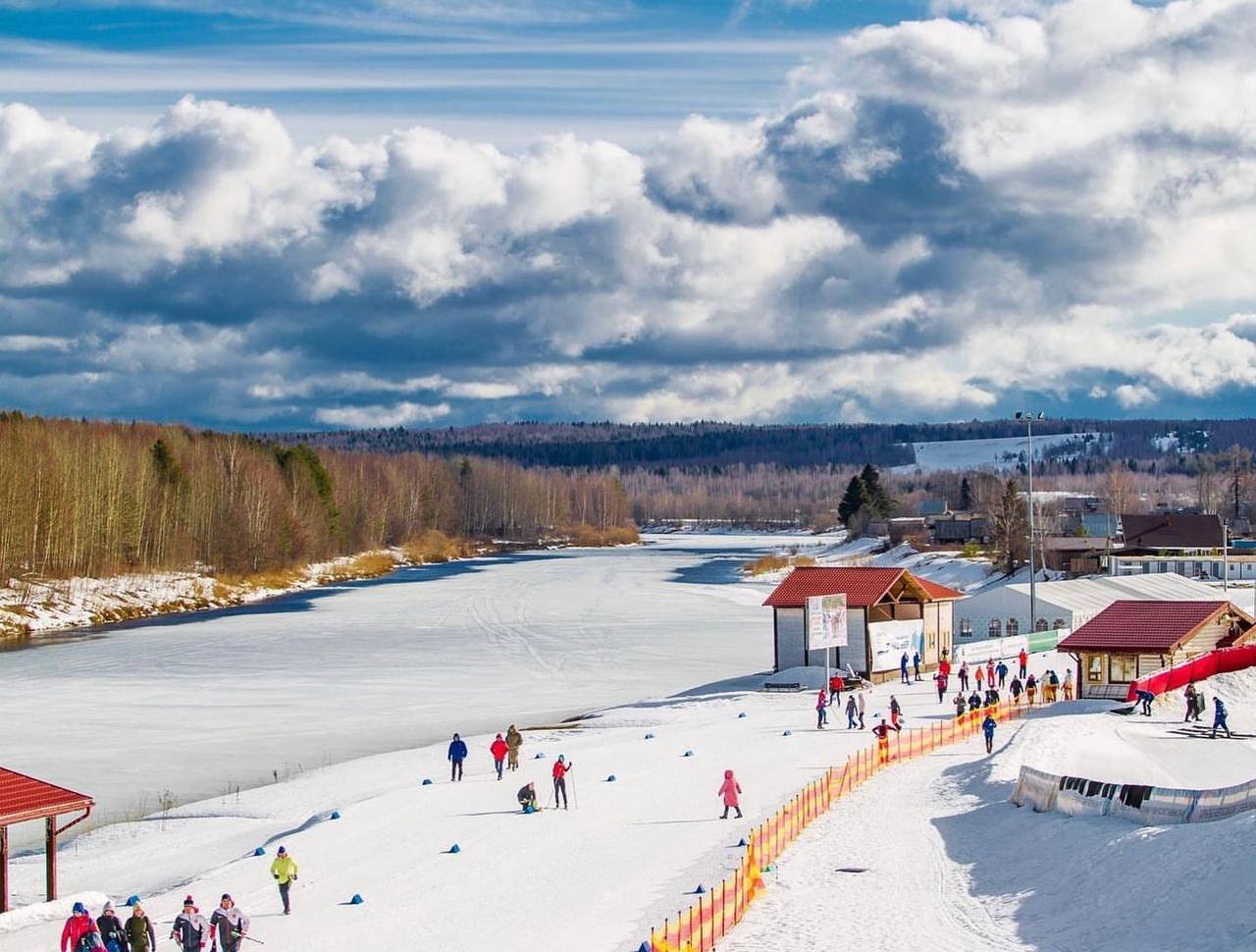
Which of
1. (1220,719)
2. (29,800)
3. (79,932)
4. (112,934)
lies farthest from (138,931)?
(1220,719)

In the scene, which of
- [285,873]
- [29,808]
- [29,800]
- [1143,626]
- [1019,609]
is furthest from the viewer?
[1019,609]

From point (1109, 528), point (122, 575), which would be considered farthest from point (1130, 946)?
point (1109, 528)

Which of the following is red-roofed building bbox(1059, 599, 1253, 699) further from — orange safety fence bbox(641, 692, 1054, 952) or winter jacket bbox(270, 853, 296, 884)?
winter jacket bbox(270, 853, 296, 884)

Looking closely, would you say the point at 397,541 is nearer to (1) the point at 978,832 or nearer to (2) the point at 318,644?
(2) the point at 318,644

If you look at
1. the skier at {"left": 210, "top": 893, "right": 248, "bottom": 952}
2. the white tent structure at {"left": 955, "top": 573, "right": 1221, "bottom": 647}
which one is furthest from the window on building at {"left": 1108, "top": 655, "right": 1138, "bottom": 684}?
the skier at {"left": 210, "top": 893, "right": 248, "bottom": 952}

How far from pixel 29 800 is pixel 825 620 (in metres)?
26.7

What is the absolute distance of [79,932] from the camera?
19.1 meters

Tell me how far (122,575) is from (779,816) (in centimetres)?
8178

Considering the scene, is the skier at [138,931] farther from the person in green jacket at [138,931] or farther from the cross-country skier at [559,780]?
the cross-country skier at [559,780]

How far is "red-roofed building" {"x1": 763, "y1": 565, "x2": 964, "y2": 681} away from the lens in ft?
169

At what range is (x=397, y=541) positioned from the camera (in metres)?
172

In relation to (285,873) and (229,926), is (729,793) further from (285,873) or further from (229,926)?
(229,926)

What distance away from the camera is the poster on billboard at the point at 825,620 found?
147 ft

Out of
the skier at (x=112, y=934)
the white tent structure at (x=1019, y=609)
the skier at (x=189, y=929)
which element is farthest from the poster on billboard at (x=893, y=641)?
the skier at (x=112, y=934)
